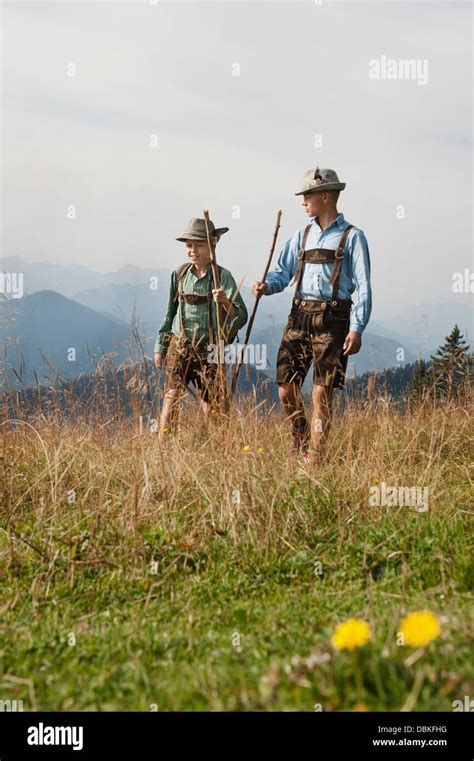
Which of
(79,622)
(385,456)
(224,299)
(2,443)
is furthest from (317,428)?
(79,622)

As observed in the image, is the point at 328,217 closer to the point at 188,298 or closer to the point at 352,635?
the point at 188,298

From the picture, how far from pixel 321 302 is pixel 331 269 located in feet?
0.88

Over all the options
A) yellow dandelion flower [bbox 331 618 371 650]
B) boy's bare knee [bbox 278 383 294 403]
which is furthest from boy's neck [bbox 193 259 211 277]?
yellow dandelion flower [bbox 331 618 371 650]

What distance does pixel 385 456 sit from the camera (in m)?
5.95

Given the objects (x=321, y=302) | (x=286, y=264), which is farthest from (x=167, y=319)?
(x=321, y=302)

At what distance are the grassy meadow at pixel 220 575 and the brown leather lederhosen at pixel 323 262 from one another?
3.38 feet

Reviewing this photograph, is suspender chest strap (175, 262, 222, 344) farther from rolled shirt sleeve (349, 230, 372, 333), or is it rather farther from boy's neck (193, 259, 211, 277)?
rolled shirt sleeve (349, 230, 372, 333)

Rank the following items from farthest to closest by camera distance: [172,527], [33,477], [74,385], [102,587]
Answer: [74,385] < [33,477] < [172,527] < [102,587]

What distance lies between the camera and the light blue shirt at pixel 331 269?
19.8 feet

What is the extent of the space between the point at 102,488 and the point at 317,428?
1.84m

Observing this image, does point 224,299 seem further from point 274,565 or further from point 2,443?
point 274,565

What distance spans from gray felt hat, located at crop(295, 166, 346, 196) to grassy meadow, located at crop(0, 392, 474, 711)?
5.97ft

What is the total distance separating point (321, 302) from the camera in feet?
20.5

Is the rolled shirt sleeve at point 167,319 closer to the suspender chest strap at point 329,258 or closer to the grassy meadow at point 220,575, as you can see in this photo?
the grassy meadow at point 220,575
